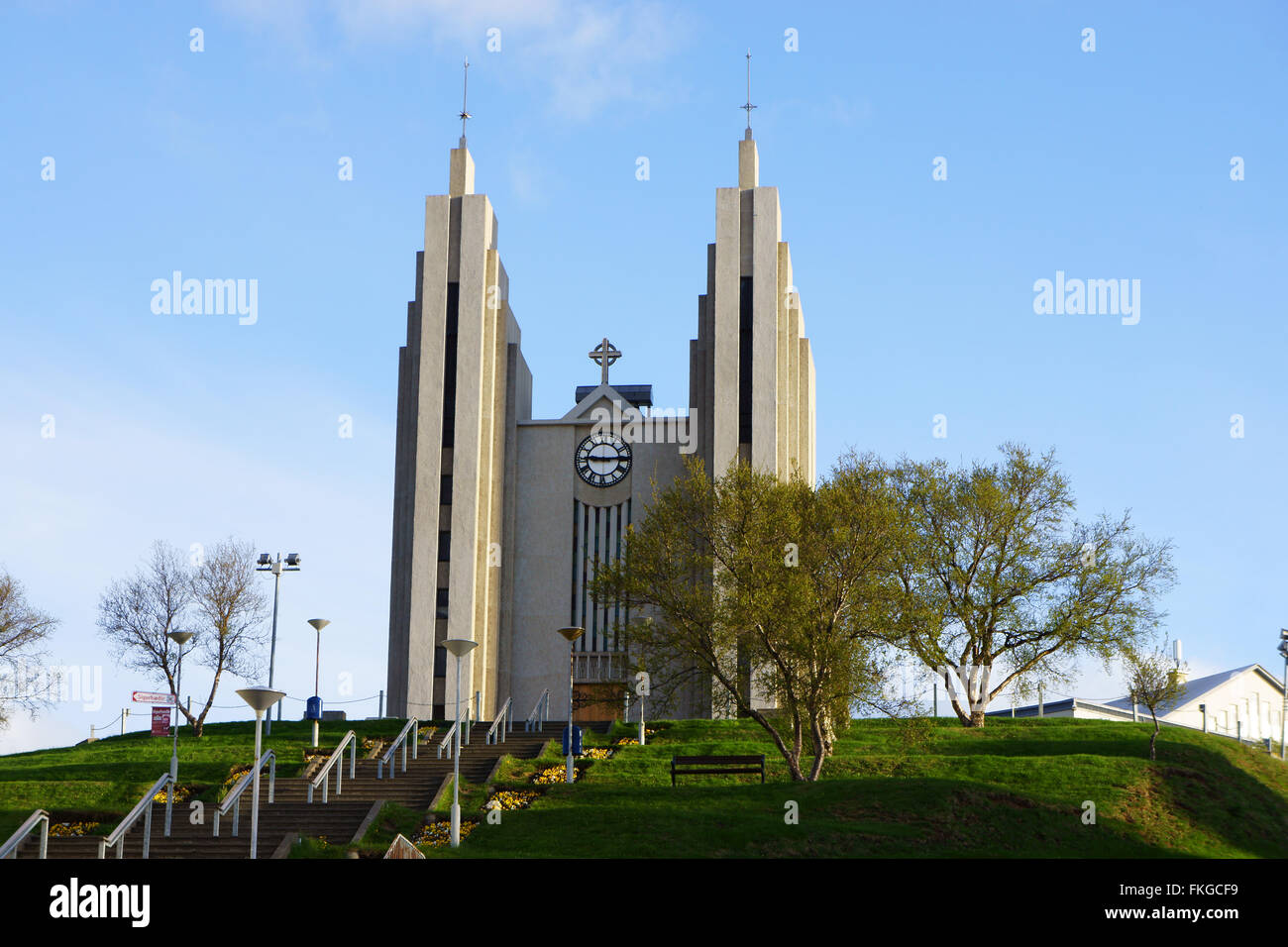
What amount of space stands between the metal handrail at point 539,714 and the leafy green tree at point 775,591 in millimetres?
6101

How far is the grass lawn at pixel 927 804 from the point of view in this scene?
800 inches

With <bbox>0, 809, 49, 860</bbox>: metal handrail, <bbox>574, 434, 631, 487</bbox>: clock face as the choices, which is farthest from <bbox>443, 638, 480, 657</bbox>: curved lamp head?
<bbox>574, 434, 631, 487</bbox>: clock face

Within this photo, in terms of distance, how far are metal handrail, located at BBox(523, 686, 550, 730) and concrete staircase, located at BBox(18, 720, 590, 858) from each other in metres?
2.36

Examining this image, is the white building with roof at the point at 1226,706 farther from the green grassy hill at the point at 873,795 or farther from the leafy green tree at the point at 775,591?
the leafy green tree at the point at 775,591

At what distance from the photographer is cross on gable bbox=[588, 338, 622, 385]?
46562 millimetres

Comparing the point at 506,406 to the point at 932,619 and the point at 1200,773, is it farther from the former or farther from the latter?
the point at 1200,773

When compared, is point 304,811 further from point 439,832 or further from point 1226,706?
point 1226,706

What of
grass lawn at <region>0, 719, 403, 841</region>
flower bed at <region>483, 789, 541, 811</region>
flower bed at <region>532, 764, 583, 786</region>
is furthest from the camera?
flower bed at <region>532, 764, 583, 786</region>

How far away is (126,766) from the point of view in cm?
3141

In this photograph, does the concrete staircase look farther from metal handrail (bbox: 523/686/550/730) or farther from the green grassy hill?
metal handrail (bbox: 523/686/550/730)

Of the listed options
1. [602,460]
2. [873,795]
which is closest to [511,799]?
[873,795]

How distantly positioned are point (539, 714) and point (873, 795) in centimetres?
1780

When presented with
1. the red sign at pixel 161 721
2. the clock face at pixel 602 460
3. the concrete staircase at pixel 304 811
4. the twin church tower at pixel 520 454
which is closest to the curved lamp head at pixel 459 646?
the concrete staircase at pixel 304 811
